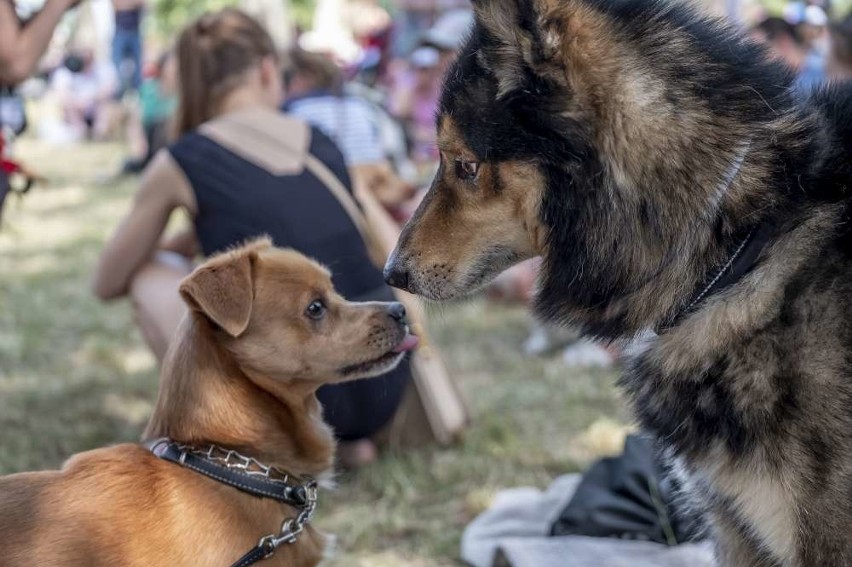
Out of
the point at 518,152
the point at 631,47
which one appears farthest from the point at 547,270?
the point at 631,47

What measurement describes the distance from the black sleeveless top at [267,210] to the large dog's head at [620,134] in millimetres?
1967

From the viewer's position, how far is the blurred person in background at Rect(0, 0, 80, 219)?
154 inches

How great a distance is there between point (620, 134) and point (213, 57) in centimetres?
299

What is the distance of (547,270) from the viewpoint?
2.63 m

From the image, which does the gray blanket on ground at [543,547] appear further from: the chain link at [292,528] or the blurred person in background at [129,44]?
the blurred person in background at [129,44]

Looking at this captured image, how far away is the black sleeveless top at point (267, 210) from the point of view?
4426 millimetres

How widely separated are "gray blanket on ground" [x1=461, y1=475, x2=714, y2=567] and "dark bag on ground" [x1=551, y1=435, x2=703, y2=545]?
57 millimetres

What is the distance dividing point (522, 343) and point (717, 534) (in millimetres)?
4398

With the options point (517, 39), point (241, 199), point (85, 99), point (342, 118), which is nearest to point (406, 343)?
point (517, 39)

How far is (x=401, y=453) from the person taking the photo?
497 cm

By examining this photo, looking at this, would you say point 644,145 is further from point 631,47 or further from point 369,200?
point 369,200

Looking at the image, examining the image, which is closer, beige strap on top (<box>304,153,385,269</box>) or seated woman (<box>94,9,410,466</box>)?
seated woman (<box>94,9,410,466</box>)

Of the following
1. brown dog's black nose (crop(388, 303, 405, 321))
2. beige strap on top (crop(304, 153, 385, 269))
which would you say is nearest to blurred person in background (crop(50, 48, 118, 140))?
beige strap on top (crop(304, 153, 385, 269))

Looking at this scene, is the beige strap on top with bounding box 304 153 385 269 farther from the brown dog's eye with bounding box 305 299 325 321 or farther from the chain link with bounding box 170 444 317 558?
the chain link with bounding box 170 444 317 558
